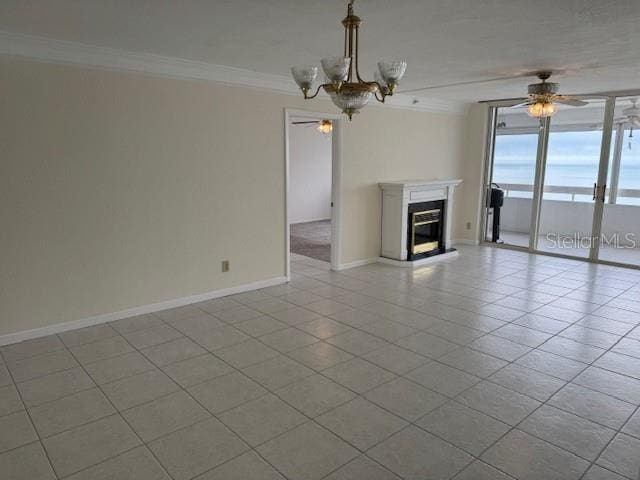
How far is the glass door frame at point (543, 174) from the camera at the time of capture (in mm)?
6223

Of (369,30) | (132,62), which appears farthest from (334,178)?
(369,30)

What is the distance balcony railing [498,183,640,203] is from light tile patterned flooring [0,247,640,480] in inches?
137

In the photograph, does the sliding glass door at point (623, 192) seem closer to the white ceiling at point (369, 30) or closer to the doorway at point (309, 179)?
the white ceiling at point (369, 30)

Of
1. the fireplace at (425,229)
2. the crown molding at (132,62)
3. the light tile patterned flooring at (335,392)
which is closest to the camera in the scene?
the light tile patterned flooring at (335,392)

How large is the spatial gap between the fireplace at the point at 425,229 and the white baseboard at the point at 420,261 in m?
0.07

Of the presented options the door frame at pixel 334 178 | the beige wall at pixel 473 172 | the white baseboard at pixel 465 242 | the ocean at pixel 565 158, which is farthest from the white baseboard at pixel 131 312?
the ocean at pixel 565 158

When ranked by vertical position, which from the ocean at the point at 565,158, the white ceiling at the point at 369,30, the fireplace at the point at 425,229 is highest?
the white ceiling at the point at 369,30

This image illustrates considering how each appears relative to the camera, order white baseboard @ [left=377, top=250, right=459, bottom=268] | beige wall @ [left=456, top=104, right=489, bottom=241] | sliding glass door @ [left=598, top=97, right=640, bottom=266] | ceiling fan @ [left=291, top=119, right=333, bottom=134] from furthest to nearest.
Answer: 1. ceiling fan @ [left=291, top=119, right=333, bottom=134]
2. beige wall @ [left=456, top=104, right=489, bottom=241]
3. sliding glass door @ [left=598, top=97, right=640, bottom=266]
4. white baseboard @ [left=377, top=250, right=459, bottom=268]

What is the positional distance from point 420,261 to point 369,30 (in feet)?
12.4

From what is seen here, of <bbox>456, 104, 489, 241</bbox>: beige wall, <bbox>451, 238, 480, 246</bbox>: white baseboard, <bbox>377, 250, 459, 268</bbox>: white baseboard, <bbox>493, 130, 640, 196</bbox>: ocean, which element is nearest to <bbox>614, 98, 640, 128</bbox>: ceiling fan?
<bbox>493, 130, 640, 196</bbox>: ocean

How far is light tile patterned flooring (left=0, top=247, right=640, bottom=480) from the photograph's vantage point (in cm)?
224

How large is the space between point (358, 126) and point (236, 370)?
375cm

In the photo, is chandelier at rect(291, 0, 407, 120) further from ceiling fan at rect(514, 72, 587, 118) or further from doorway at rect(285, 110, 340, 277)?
doorway at rect(285, 110, 340, 277)

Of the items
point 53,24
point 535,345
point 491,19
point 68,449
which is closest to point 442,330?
point 535,345
